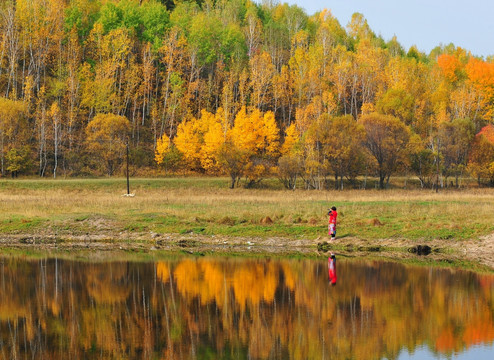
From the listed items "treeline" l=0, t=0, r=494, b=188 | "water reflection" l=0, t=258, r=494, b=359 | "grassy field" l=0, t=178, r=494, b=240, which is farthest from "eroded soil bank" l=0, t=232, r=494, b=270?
"treeline" l=0, t=0, r=494, b=188

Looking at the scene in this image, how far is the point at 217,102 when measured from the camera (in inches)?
4574

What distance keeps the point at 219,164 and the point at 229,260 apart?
183ft

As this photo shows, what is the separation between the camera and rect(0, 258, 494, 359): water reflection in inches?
723

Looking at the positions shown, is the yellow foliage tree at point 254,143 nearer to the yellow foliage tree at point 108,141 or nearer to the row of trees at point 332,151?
the row of trees at point 332,151

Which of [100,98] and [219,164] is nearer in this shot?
[219,164]

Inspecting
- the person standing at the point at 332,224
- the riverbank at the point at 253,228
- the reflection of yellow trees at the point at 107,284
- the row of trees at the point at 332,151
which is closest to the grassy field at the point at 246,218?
the riverbank at the point at 253,228

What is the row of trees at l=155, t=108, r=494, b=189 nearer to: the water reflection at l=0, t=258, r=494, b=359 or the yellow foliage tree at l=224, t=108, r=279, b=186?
the yellow foliage tree at l=224, t=108, r=279, b=186

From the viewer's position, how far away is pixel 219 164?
88.7 metres

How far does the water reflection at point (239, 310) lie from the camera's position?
18359mm

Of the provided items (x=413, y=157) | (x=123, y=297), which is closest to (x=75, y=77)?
(x=413, y=157)

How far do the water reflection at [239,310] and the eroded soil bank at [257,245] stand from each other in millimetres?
3854

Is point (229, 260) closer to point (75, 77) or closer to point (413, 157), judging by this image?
point (413, 157)

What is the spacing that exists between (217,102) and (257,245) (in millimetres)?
79641

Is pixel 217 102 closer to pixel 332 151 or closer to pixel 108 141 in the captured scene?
pixel 108 141
